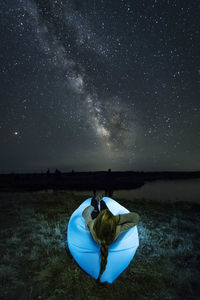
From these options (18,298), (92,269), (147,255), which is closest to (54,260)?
(18,298)

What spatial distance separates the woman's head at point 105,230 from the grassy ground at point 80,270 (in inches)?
30.0

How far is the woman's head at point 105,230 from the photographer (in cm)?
220

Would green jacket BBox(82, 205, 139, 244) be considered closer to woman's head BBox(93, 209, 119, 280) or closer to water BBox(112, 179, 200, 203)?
woman's head BBox(93, 209, 119, 280)

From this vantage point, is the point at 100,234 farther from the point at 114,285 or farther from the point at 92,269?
the point at 114,285

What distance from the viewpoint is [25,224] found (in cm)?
520

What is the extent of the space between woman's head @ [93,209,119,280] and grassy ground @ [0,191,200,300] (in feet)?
2.50

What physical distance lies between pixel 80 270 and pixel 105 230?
143 cm

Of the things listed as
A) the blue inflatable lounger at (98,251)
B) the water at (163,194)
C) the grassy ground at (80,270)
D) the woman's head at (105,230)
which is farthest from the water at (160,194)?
the woman's head at (105,230)

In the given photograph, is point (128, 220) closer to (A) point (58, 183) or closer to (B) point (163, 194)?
(B) point (163, 194)

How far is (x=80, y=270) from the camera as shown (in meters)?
3.00

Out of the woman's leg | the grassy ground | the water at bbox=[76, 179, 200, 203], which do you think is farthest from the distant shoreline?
the woman's leg

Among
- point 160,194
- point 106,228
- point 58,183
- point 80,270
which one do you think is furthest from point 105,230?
point 58,183

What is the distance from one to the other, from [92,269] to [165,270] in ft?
5.31

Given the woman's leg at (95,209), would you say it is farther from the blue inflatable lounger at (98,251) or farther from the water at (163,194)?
the water at (163,194)
